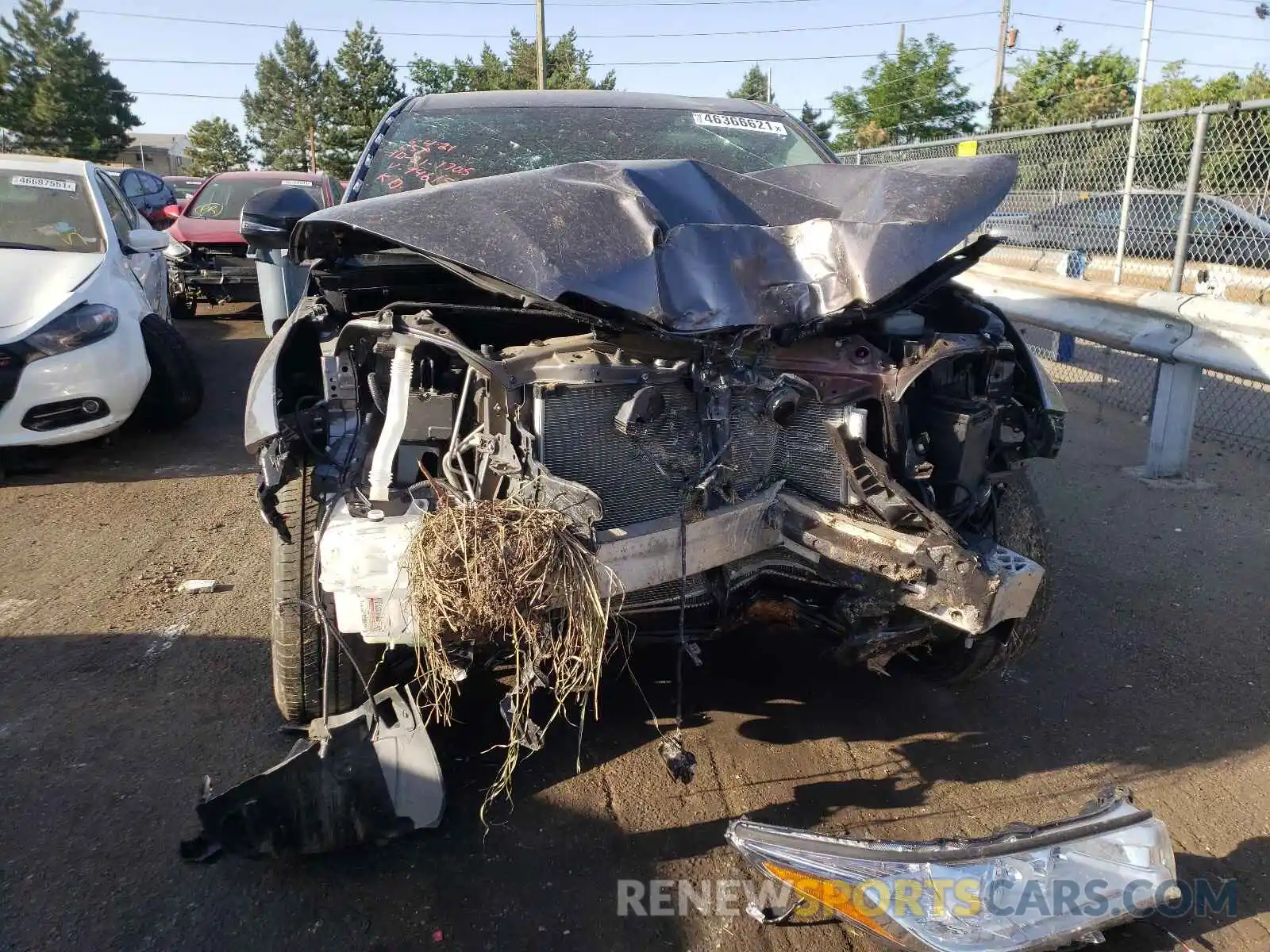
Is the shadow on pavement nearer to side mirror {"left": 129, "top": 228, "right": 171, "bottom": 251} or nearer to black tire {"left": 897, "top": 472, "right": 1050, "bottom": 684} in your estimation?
black tire {"left": 897, "top": 472, "right": 1050, "bottom": 684}

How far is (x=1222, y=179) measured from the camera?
7266 mm

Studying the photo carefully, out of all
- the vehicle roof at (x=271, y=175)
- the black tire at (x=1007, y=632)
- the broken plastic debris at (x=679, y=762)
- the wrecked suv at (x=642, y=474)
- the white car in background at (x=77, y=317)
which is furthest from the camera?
the vehicle roof at (x=271, y=175)

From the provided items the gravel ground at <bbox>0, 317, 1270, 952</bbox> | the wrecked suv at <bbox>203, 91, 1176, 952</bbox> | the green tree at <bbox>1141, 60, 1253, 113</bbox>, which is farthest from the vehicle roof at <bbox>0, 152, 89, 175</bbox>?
the green tree at <bbox>1141, 60, 1253, 113</bbox>

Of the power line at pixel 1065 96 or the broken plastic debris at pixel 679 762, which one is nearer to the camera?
the broken plastic debris at pixel 679 762

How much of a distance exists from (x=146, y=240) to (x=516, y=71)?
3214 centimetres

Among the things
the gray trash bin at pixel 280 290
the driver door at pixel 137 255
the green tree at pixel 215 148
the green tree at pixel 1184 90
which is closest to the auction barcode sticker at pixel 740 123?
the gray trash bin at pixel 280 290

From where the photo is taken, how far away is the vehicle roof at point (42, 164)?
6.21 metres

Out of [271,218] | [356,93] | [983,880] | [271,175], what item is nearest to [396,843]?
[983,880]

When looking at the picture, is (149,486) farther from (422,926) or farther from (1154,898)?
(1154,898)

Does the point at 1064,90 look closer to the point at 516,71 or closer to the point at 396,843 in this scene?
the point at 516,71

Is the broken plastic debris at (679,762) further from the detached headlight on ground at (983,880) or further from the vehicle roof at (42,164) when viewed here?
the vehicle roof at (42,164)

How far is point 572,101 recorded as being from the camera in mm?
4195

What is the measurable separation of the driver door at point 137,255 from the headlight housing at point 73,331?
900mm

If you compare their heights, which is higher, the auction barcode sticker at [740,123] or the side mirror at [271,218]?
the auction barcode sticker at [740,123]
